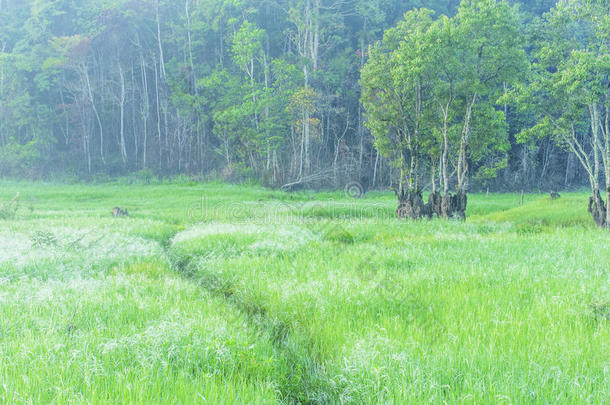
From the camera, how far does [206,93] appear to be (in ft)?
160

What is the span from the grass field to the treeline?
1188 inches

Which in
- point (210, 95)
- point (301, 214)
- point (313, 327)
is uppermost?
point (210, 95)

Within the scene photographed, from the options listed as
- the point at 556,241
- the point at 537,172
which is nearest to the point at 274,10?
the point at 537,172

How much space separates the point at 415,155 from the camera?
22.1 m

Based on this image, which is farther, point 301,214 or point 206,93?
point 206,93

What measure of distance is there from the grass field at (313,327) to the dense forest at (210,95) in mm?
23272

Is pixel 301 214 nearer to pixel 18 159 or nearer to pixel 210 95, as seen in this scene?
pixel 210 95

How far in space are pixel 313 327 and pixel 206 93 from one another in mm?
48989

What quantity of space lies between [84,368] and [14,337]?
57.4 inches

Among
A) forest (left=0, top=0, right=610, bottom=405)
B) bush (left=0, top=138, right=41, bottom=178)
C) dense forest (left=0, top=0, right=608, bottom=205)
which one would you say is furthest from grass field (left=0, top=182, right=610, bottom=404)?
bush (left=0, top=138, right=41, bottom=178)

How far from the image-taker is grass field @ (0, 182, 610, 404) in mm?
3062

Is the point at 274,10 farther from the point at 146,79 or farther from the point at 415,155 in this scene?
the point at 415,155

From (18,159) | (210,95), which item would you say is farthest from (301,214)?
(18,159)

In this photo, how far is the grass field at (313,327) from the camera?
10.0 feet
